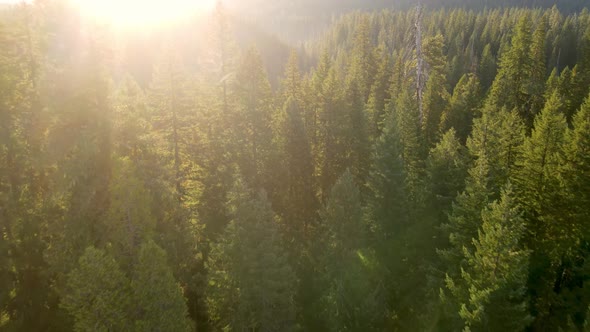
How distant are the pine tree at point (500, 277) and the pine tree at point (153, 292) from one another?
12.6 metres

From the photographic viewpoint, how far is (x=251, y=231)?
21641 millimetres

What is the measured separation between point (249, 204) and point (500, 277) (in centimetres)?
1239

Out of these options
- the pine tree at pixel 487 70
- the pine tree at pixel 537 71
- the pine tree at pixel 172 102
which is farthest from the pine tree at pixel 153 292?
the pine tree at pixel 487 70

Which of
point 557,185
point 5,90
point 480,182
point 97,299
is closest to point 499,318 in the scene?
point 480,182

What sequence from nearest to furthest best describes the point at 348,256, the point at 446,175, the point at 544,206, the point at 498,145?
the point at 544,206 → the point at 348,256 → the point at 446,175 → the point at 498,145

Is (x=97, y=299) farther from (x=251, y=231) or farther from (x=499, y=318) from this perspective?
(x=499, y=318)

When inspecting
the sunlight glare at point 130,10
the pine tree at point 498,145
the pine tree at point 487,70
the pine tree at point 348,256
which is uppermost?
the sunlight glare at point 130,10

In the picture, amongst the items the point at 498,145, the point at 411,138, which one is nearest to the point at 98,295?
the point at 498,145

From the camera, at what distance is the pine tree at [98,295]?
14734mm

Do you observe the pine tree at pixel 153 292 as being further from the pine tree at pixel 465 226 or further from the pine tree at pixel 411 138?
the pine tree at pixel 411 138

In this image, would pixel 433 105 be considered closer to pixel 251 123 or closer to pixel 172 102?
pixel 251 123

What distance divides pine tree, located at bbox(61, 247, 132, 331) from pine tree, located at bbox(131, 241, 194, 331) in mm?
510

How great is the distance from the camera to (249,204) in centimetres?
2161

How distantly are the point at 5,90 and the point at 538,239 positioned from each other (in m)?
29.3
